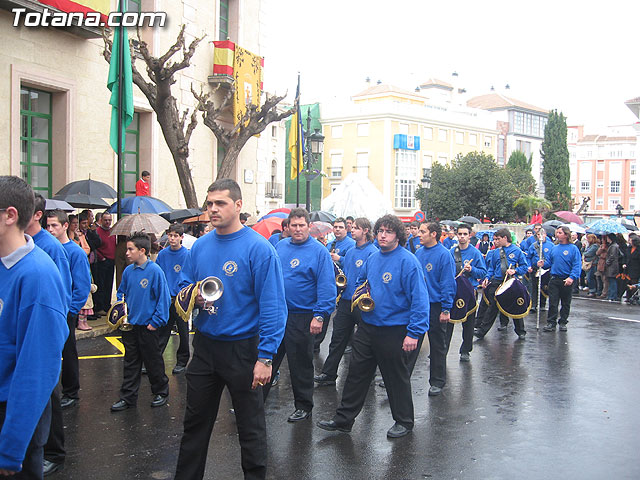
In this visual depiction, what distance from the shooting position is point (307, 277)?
6.68 m

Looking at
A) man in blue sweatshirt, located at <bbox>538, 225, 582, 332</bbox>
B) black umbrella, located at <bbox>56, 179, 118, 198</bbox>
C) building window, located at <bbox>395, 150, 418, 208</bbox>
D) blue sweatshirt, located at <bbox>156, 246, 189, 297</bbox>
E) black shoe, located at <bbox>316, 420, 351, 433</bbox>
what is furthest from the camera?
building window, located at <bbox>395, 150, 418, 208</bbox>

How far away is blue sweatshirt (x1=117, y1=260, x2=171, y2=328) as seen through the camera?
6609 mm

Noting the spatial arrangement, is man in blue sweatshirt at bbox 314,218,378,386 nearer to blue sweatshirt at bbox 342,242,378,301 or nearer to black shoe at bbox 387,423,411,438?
blue sweatshirt at bbox 342,242,378,301

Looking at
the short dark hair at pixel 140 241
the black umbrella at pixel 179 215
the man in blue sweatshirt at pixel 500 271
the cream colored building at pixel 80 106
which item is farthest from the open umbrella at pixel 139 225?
the man in blue sweatshirt at pixel 500 271

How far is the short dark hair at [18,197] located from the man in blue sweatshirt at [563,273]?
11.1 metres

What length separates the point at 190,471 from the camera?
4.16m

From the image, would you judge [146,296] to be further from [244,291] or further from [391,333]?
[244,291]

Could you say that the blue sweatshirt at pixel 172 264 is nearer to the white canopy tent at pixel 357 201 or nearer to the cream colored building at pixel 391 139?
the white canopy tent at pixel 357 201

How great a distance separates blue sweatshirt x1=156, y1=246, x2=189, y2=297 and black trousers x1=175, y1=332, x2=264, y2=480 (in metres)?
4.02

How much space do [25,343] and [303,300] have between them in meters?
4.13

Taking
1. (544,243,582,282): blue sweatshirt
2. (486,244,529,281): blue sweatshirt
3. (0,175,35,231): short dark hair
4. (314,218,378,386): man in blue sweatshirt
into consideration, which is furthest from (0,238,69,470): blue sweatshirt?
(544,243,582,282): blue sweatshirt
